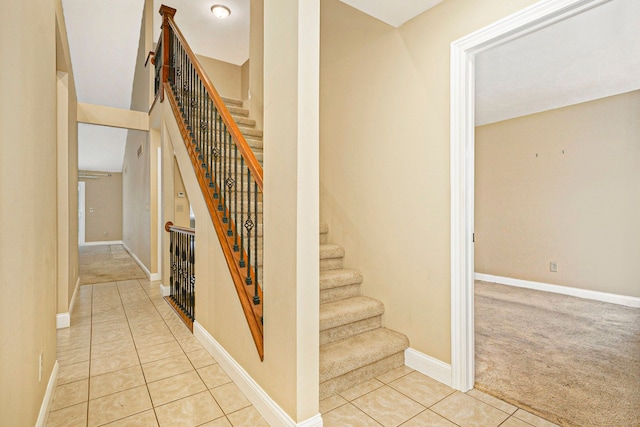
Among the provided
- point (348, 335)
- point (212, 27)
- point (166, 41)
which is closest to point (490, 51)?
point (348, 335)

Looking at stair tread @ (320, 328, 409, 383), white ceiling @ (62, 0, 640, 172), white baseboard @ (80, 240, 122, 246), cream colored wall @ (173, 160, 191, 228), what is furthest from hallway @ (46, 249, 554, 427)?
white baseboard @ (80, 240, 122, 246)

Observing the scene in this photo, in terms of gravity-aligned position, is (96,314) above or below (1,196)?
below

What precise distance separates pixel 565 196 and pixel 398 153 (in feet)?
11.4

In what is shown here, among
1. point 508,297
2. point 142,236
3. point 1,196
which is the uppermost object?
point 1,196

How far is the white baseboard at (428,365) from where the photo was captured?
7.02 feet

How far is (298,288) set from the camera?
1.52m

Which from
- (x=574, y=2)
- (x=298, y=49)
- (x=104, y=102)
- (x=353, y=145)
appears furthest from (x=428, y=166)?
(x=104, y=102)

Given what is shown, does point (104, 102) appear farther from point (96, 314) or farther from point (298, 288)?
point (298, 288)

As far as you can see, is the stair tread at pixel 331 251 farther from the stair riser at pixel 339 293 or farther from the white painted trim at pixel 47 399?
the white painted trim at pixel 47 399

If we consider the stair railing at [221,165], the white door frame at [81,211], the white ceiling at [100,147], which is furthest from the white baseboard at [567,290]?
the white door frame at [81,211]

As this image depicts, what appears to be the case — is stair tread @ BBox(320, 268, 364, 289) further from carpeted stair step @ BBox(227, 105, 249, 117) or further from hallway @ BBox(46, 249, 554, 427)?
carpeted stair step @ BBox(227, 105, 249, 117)

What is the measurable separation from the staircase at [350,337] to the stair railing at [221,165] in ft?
1.73

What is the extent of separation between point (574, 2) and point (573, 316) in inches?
134

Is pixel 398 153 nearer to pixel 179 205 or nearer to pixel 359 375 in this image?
pixel 359 375
